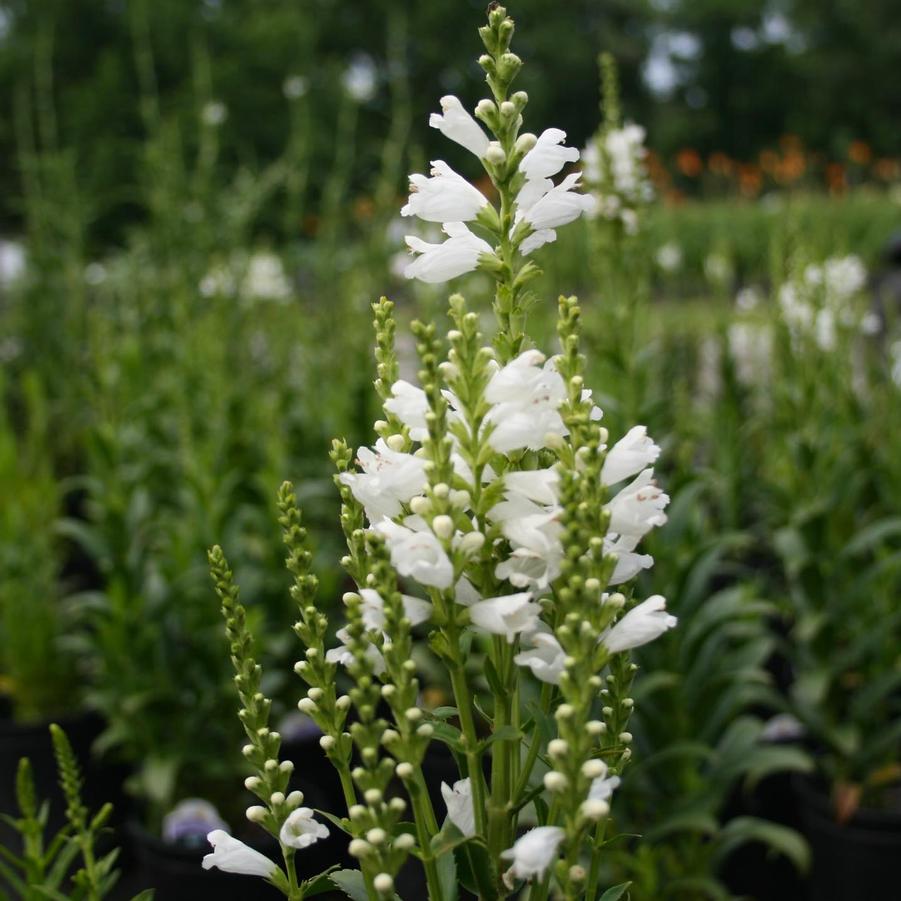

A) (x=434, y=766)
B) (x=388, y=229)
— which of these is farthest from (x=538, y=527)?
(x=388, y=229)

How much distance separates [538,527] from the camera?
0.89 metres

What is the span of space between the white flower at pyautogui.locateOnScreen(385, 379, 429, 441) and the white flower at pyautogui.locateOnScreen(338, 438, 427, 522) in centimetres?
3

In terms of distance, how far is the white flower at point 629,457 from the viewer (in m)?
0.99

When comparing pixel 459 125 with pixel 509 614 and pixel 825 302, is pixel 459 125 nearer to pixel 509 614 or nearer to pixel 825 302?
pixel 509 614

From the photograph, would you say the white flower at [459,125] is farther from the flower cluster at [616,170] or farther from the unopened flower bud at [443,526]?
the flower cluster at [616,170]

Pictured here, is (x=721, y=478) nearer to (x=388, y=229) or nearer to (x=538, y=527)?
(x=388, y=229)

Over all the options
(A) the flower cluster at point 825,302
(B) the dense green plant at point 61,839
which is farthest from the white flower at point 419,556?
(A) the flower cluster at point 825,302

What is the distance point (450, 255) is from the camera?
1.03 meters

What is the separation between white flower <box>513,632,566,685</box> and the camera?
0.90 m

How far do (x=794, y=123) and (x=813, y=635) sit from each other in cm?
3798

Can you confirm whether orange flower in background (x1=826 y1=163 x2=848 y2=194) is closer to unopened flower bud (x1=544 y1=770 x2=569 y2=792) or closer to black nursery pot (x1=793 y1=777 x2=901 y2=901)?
black nursery pot (x1=793 y1=777 x2=901 y2=901)

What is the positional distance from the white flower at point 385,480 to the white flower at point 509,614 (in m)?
0.11

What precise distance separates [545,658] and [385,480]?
197mm

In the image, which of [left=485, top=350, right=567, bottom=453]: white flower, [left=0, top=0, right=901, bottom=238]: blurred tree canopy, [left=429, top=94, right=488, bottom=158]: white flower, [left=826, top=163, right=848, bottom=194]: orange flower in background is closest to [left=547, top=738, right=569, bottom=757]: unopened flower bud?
[left=485, top=350, right=567, bottom=453]: white flower
